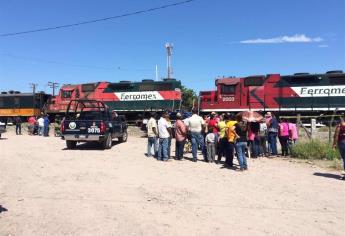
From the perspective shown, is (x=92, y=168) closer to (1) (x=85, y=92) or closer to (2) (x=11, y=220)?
(2) (x=11, y=220)

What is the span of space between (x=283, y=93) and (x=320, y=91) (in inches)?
98.2

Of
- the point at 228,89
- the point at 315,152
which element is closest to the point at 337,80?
the point at 228,89

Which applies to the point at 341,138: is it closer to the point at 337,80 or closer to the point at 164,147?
the point at 164,147

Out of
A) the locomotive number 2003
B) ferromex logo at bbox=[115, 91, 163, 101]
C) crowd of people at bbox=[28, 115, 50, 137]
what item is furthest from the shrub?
ferromex logo at bbox=[115, 91, 163, 101]

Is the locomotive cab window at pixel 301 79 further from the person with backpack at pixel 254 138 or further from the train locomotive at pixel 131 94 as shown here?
the person with backpack at pixel 254 138

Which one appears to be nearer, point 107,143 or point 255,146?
point 255,146

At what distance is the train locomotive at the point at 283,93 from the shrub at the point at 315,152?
15.2 m

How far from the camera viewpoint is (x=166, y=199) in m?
8.27

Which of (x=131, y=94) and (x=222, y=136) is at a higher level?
(x=131, y=94)

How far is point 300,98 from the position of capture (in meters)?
30.5

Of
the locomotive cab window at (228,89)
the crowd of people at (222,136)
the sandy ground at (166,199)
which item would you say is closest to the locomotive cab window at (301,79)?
the locomotive cab window at (228,89)

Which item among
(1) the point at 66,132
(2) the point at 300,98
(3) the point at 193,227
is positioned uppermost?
(2) the point at 300,98

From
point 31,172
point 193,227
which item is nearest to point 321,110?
point 31,172

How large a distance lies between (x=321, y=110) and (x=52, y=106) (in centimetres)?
2210
